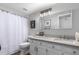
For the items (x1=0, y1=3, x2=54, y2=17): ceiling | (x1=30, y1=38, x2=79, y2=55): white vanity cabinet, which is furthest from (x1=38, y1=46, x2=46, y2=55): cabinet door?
(x1=0, y1=3, x2=54, y2=17): ceiling

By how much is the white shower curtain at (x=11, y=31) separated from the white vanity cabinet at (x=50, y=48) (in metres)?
0.23

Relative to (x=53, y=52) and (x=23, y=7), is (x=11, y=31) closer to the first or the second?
(x=23, y=7)

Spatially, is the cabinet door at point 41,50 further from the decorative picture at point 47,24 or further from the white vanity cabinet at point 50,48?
the decorative picture at point 47,24

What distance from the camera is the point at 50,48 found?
3.50ft

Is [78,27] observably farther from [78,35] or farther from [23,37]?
[23,37]

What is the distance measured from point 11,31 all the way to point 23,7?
46 centimetres

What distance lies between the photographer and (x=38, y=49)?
114cm

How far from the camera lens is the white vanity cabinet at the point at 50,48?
→ 903 millimetres

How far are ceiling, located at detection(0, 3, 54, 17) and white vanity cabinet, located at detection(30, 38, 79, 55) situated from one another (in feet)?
1.64

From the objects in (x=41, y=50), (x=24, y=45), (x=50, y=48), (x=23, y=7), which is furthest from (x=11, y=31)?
(x=50, y=48)

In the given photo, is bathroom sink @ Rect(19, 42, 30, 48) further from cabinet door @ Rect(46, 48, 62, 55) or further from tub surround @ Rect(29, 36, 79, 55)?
cabinet door @ Rect(46, 48, 62, 55)

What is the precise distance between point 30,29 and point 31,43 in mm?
253

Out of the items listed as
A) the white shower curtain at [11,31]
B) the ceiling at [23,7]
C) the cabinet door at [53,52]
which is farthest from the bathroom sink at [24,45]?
the ceiling at [23,7]

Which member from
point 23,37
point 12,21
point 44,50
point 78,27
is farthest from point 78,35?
point 12,21
